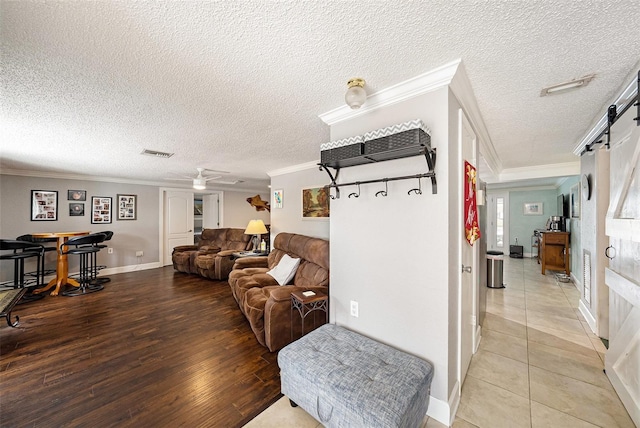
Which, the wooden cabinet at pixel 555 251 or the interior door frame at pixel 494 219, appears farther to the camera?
the interior door frame at pixel 494 219

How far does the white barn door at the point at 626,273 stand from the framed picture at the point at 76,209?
802 cm

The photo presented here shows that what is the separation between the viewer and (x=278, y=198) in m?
4.83

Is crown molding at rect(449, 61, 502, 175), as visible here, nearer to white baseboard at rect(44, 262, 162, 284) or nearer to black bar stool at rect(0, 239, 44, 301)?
black bar stool at rect(0, 239, 44, 301)

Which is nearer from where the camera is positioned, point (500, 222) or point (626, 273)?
point (626, 273)

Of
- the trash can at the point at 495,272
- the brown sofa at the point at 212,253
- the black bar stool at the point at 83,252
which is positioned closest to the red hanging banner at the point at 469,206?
the trash can at the point at 495,272

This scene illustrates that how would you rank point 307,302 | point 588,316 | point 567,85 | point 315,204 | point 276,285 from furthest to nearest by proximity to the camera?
1. point 315,204
2. point 276,285
3. point 588,316
4. point 307,302
5. point 567,85

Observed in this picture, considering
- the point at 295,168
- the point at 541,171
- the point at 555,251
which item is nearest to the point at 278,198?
the point at 295,168

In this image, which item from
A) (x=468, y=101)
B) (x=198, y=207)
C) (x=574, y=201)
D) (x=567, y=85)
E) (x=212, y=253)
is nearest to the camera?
(x=567, y=85)

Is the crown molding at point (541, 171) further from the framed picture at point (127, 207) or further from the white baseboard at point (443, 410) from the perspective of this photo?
the framed picture at point (127, 207)

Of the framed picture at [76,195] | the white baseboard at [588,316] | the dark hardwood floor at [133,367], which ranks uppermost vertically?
the framed picture at [76,195]

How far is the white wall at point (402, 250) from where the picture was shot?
149 cm

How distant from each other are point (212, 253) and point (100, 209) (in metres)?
2.67

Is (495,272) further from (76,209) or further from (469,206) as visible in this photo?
(76,209)

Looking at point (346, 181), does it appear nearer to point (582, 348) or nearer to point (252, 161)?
point (252, 161)
